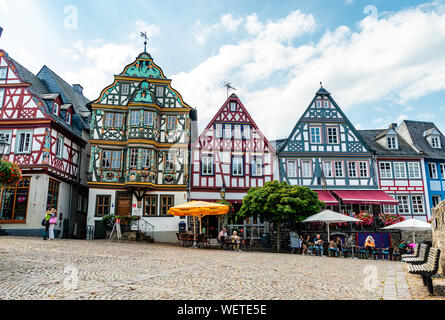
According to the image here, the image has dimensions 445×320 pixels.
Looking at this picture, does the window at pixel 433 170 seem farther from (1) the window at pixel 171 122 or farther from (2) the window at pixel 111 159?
(2) the window at pixel 111 159

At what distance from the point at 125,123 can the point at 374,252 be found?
1891cm

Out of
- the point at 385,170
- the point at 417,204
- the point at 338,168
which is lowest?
the point at 417,204

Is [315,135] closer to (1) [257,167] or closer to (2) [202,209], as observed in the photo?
(1) [257,167]

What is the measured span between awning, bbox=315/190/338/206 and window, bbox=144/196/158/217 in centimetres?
1178

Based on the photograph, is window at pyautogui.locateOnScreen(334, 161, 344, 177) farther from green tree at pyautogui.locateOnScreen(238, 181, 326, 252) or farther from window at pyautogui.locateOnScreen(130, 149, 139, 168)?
window at pyautogui.locateOnScreen(130, 149, 139, 168)

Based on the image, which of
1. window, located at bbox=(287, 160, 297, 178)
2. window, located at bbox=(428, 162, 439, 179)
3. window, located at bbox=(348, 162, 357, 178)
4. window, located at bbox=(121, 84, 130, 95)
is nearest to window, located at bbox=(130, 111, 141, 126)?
window, located at bbox=(121, 84, 130, 95)

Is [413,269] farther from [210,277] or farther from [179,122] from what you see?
[179,122]

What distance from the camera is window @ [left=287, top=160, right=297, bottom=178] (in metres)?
28.4

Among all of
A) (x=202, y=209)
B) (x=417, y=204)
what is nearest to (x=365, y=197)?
(x=417, y=204)

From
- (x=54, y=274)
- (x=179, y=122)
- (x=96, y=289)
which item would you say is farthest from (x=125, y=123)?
(x=96, y=289)

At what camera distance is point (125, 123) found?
91.2 feet

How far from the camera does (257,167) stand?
28516mm

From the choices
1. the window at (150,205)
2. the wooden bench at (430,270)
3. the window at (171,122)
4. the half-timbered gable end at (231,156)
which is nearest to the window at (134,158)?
the window at (150,205)

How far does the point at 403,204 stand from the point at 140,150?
20.2 m
